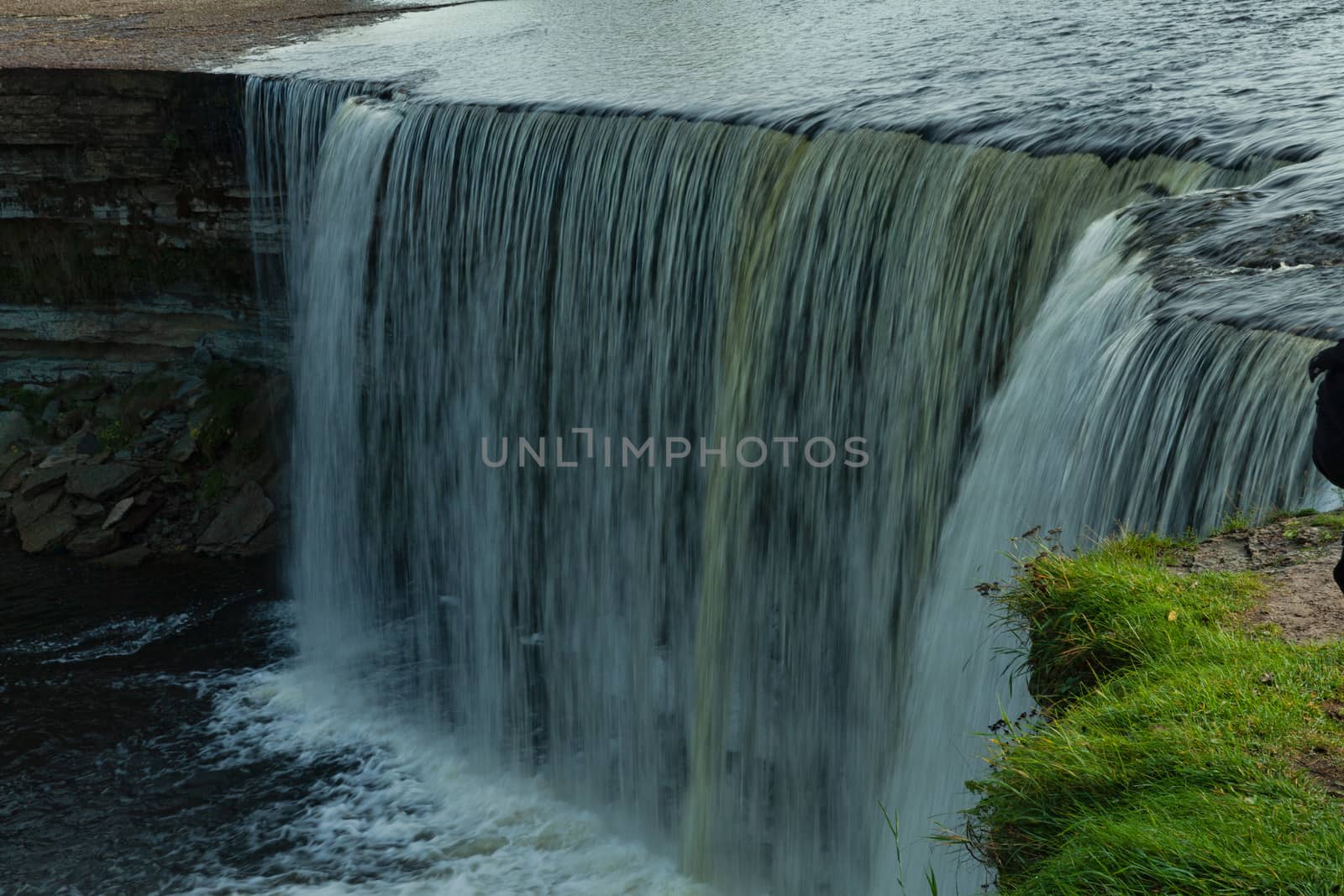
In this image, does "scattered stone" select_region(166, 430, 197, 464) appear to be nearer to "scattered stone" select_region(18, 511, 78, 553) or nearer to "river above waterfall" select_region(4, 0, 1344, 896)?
"scattered stone" select_region(18, 511, 78, 553)

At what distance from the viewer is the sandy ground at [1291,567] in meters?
4.28

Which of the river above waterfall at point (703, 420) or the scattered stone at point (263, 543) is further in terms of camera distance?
the scattered stone at point (263, 543)

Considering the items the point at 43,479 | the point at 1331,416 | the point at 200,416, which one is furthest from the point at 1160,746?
the point at 43,479

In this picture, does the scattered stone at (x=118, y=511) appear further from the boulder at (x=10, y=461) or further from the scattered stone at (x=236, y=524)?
the boulder at (x=10, y=461)

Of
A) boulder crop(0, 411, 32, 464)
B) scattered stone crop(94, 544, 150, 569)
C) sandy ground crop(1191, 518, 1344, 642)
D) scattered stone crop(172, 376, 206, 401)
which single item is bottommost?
scattered stone crop(94, 544, 150, 569)

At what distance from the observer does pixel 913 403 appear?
826 cm

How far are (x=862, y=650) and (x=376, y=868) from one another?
438 centimetres

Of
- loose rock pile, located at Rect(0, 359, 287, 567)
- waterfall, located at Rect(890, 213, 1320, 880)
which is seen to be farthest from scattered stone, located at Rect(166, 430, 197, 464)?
waterfall, located at Rect(890, 213, 1320, 880)

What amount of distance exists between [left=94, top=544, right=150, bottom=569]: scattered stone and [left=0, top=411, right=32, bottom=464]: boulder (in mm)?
2395

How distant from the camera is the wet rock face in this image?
1502cm

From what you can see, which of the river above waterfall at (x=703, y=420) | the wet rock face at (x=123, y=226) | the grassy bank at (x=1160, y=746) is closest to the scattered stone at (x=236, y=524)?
the river above waterfall at (x=703, y=420)

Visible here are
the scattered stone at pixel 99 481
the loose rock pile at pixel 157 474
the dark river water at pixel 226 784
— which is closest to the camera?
the dark river water at pixel 226 784

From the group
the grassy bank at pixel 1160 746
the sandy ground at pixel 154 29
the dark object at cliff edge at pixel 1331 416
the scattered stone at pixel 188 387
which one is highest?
the sandy ground at pixel 154 29

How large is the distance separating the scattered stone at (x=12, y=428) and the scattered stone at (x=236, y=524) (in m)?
3.11
